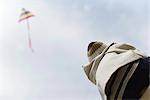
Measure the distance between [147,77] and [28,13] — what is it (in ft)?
53.7

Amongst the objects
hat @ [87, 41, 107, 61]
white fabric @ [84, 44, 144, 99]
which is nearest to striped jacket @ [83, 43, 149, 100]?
white fabric @ [84, 44, 144, 99]

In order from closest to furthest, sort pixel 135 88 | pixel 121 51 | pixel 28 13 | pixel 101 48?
pixel 135 88 < pixel 121 51 < pixel 101 48 < pixel 28 13

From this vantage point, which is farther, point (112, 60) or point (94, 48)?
point (94, 48)

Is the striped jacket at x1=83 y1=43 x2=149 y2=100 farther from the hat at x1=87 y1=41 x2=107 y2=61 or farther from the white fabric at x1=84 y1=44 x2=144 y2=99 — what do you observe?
the hat at x1=87 y1=41 x2=107 y2=61

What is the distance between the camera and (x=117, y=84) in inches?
62.6

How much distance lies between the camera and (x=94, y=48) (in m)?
1.79

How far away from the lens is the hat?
1.78 meters

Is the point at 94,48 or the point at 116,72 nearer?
the point at 116,72

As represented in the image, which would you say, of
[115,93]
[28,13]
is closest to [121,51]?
[115,93]

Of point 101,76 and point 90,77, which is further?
point 90,77

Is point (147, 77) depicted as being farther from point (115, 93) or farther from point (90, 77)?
point (90, 77)

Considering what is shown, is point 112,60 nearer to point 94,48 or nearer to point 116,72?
point 116,72

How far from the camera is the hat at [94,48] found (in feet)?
5.82

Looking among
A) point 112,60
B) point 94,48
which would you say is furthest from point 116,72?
point 94,48
